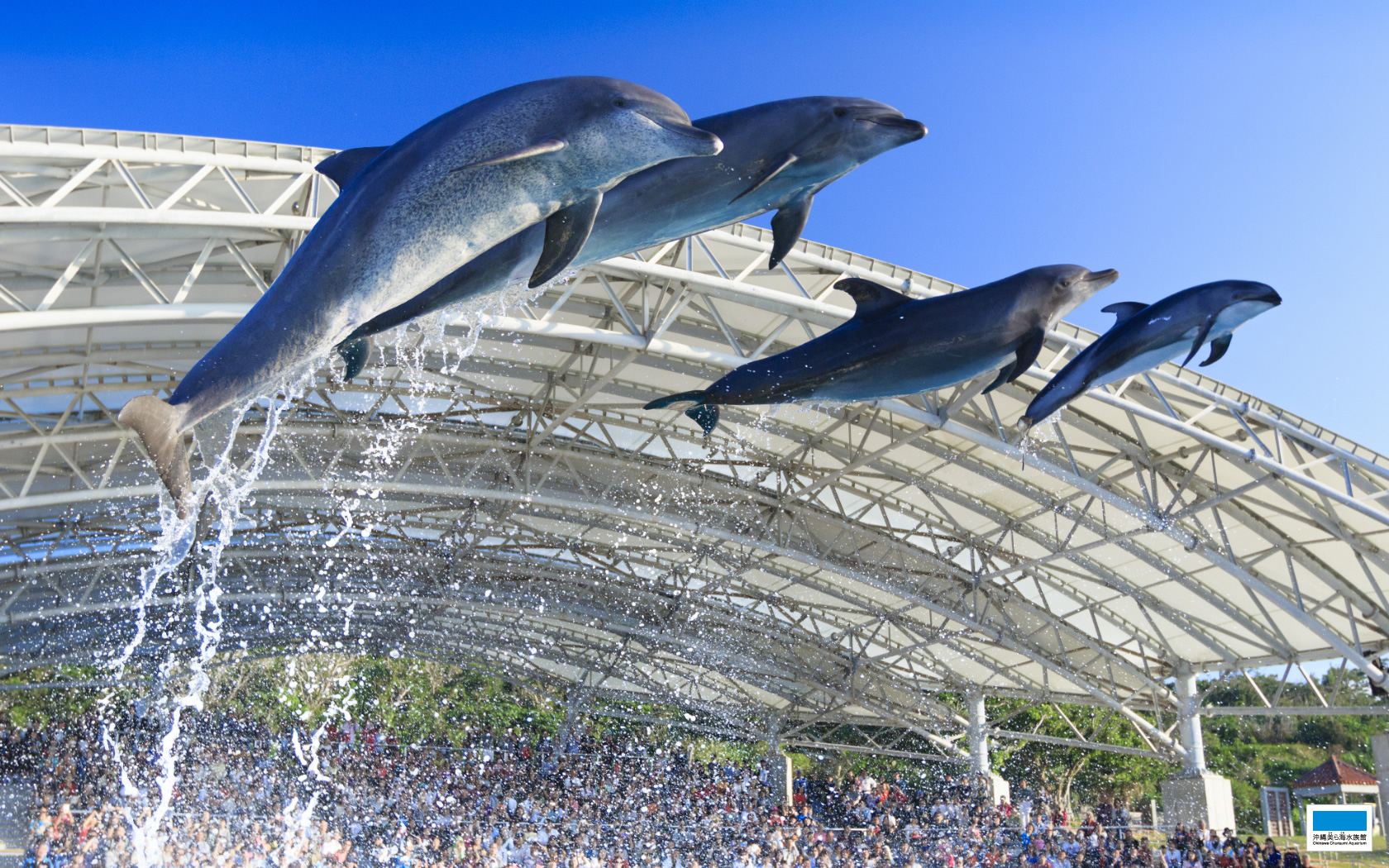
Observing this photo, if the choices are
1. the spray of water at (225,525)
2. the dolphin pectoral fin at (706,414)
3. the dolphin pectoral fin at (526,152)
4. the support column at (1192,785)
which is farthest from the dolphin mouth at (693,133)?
the support column at (1192,785)

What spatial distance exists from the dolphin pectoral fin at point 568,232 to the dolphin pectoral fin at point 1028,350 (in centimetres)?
220

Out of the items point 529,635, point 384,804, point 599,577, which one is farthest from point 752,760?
point 599,577

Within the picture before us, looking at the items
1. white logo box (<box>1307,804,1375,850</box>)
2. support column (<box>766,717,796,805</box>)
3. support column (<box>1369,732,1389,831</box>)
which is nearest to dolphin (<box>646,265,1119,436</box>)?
white logo box (<box>1307,804,1375,850</box>)

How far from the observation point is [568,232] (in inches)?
137

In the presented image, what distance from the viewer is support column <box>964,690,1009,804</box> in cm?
2531

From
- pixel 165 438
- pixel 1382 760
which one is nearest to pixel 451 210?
pixel 165 438

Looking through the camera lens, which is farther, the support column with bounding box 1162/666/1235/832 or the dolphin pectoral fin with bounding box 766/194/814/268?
the support column with bounding box 1162/666/1235/832

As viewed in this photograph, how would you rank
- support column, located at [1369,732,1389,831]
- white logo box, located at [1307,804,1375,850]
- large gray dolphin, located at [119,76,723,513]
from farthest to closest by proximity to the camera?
support column, located at [1369,732,1389,831] < white logo box, located at [1307,804,1375,850] < large gray dolphin, located at [119,76,723,513]

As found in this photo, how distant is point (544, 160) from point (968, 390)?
10.8 metres

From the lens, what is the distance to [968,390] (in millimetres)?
13383

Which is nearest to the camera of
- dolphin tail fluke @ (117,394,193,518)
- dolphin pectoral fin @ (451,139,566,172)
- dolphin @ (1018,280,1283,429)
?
dolphin tail fluke @ (117,394,193,518)

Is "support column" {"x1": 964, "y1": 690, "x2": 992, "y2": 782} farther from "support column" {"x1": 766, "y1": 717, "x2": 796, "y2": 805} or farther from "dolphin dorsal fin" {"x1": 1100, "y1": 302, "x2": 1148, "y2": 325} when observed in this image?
"dolphin dorsal fin" {"x1": 1100, "y1": 302, "x2": 1148, "y2": 325}

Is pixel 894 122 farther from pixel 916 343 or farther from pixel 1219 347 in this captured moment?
pixel 1219 347

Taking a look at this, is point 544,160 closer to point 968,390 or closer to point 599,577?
point 968,390
